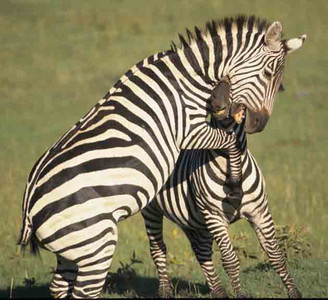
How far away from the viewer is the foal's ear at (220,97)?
7.39 metres

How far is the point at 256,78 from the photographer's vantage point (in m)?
7.52

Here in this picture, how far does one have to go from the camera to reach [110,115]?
7.20 m

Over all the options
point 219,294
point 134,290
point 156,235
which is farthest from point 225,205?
point 134,290

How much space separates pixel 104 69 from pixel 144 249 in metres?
15.2

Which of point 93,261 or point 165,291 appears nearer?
point 93,261

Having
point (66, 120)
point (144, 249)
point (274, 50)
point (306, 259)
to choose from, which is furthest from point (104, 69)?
point (274, 50)

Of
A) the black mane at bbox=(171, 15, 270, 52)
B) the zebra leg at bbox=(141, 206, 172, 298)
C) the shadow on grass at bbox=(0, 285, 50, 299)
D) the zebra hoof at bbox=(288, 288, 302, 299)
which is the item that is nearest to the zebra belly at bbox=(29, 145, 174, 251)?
the black mane at bbox=(171, 15, 270, 52)

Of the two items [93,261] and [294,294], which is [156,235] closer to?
[294,294]

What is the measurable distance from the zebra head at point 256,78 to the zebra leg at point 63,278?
190 cm

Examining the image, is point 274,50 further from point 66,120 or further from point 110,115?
point 66,120

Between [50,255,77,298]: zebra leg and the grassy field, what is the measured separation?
1484 millimetres

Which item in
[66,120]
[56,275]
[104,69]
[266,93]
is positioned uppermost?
[104,69]

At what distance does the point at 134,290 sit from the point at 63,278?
2061 millimetres

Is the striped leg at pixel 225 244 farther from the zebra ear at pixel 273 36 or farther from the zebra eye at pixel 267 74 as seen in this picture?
the zebra ear at pixel 273 36
